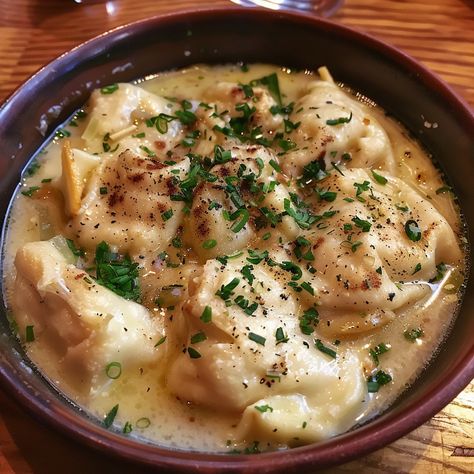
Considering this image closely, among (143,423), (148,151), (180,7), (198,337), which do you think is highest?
(180,7)

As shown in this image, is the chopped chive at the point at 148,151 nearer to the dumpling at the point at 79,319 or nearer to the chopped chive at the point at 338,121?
the dumpling at the point at 79,319

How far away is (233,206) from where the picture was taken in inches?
81.4

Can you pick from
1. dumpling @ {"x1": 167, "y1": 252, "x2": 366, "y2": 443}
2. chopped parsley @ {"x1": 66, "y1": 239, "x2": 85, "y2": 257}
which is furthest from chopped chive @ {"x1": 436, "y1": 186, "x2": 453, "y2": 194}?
chopped parsley @ {"x1": 66, "y1": 239, "x2": 85, "y2": 257}

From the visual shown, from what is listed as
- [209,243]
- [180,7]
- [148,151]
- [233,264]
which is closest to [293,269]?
[233,264]

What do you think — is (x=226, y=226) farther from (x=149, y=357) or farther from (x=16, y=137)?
(x=16, y=137)

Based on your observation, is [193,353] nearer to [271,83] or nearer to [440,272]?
[440,272]

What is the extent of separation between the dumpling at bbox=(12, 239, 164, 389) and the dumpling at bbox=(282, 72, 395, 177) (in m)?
0.86

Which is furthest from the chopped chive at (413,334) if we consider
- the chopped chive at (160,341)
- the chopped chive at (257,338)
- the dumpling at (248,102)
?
the dumpling at (248,102)

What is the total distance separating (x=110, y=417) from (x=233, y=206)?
806mm

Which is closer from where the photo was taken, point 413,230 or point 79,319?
point 79,319

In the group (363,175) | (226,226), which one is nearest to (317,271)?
(226,226)

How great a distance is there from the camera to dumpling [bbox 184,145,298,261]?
2020 mm

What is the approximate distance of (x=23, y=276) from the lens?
1938 millimetres

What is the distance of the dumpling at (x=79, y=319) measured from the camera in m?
1.76
